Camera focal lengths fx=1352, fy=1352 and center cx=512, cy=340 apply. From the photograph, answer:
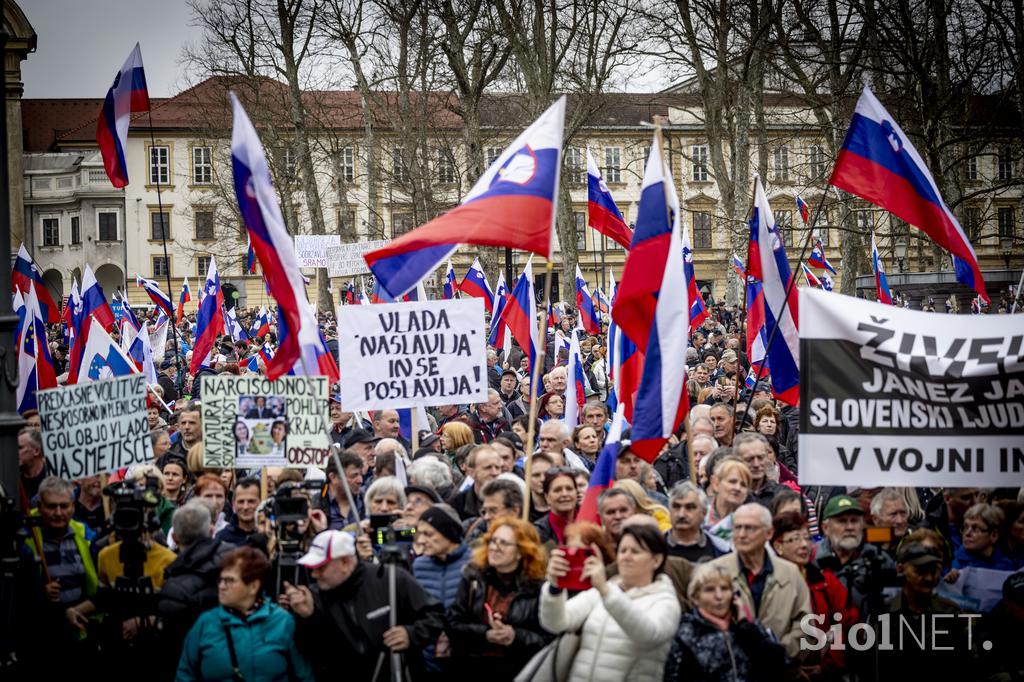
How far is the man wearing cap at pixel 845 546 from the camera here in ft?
22.9

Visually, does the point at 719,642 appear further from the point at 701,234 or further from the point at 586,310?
the point at 701,234

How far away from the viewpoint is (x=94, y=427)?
8.80 m

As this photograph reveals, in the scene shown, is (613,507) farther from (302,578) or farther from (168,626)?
(168,626)

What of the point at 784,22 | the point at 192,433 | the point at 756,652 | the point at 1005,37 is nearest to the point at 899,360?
the point at 756,652

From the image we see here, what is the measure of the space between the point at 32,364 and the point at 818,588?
9.90 metres

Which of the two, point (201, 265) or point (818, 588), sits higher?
point (201, 265)

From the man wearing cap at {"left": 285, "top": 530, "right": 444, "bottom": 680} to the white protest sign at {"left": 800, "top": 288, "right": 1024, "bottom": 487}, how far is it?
86.9 inches

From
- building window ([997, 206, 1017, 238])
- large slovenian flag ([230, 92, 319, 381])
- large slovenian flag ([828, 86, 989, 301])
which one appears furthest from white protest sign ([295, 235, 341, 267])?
building window ([997, 206, 1017, 238])

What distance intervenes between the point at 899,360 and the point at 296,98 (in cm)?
3574

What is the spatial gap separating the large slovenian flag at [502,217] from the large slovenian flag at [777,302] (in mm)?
3200

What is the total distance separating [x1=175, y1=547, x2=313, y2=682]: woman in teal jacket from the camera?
20.8 ft

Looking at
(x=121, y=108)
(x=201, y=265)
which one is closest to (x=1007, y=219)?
(x=201, y=265)

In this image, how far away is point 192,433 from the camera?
11594 millimetres

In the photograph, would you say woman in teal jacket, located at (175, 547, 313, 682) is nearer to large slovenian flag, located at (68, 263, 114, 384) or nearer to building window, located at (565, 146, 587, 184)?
large slovenian flag, located at (68, 263, 114, 384)
